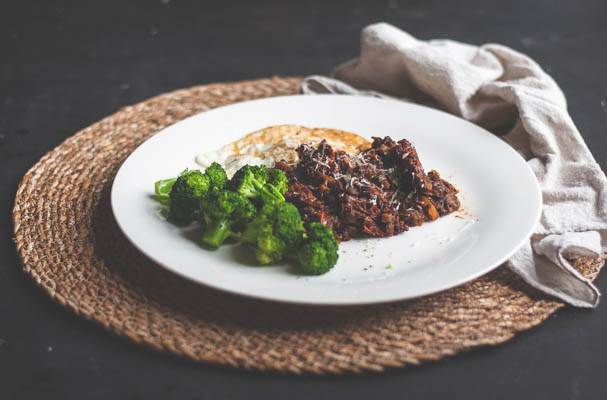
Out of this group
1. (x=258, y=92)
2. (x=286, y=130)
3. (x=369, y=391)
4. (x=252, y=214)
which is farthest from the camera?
(x=258, y=92)

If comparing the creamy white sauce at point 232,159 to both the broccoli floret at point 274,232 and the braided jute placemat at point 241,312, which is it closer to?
the braided jute placemat at point 241,312

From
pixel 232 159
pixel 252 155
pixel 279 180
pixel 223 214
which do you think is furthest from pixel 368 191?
pixel 232 159

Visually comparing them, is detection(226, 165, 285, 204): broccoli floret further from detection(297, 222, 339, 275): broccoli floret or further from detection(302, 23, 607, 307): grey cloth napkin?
detection(302, 23, 607, 307): grey cloth napkin

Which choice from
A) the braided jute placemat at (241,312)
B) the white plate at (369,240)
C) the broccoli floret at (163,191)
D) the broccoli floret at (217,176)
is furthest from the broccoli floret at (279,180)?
the braided jute placemat at (241,312)

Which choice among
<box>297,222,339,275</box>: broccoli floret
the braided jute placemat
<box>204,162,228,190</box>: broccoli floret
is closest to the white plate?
<box>297,222,339,275</box>: broccoli floret

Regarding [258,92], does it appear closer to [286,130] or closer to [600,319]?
[286,130]

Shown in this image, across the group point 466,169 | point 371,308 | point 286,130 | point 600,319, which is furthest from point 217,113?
point 600,319
